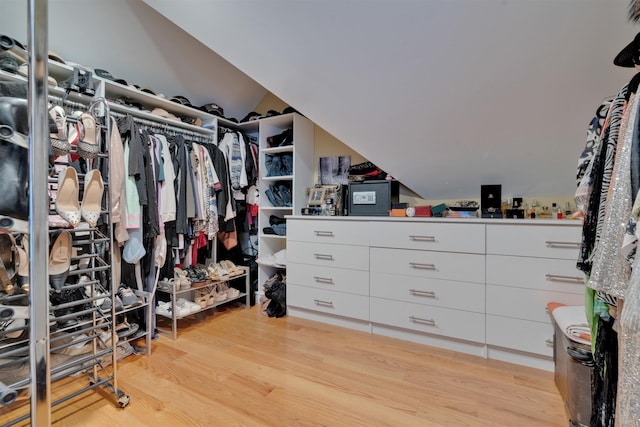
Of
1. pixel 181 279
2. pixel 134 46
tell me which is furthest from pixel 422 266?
pixel 134 46

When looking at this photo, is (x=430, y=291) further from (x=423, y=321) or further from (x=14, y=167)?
(x=14, y=167)

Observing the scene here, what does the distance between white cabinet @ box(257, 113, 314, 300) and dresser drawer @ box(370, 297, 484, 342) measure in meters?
1.02

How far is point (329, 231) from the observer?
7.36ft

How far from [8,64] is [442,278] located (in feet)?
8.78

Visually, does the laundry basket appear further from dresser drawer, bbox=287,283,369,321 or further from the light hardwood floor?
dresser drawer, bbox=287,283,369,321

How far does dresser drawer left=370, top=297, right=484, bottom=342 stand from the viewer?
5.89 ft

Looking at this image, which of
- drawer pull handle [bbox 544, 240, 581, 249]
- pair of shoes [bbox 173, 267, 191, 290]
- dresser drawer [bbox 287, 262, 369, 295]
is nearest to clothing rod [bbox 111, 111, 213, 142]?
pair of shoes [bbox 173, 267, 191, 290]

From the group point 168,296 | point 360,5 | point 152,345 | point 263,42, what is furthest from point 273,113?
point 152,345

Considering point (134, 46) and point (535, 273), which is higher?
point (134, 46)

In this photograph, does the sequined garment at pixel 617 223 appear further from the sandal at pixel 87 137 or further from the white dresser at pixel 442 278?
the sandal at pixel 87 137

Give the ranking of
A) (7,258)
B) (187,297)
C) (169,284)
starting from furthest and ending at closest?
(187,297), (169,284), (7,258)

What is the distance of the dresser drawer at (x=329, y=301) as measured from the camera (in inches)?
83.6

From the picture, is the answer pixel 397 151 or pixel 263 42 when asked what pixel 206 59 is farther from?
pixel 397 151

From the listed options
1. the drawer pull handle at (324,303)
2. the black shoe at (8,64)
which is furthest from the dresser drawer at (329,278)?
the black shoe at (8,64)
